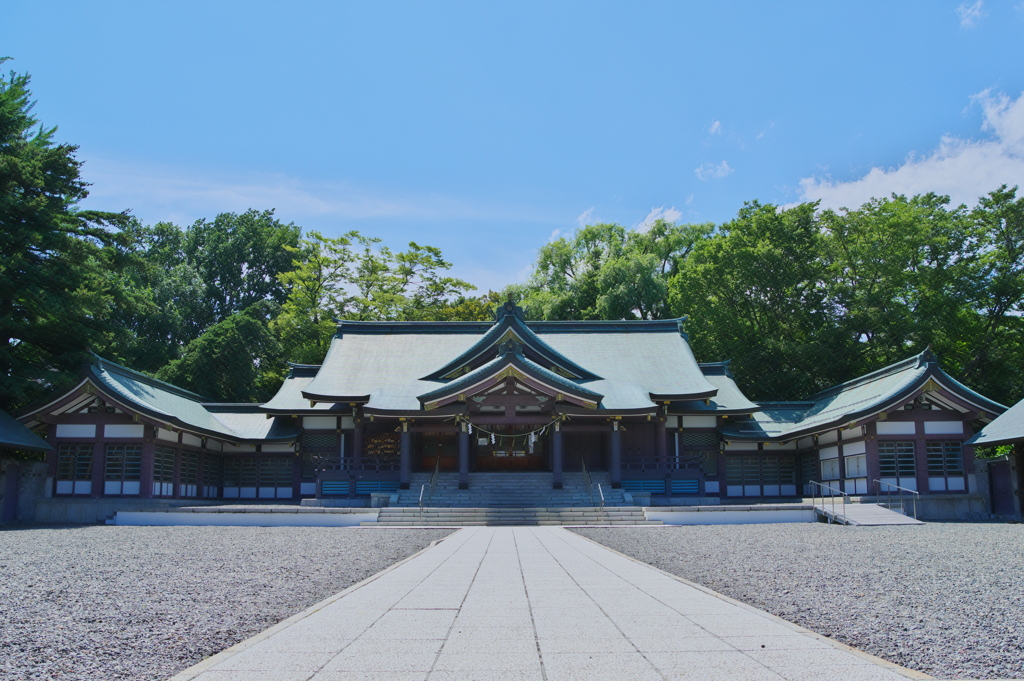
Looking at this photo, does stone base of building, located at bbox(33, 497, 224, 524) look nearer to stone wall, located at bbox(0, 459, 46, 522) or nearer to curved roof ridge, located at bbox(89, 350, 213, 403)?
stone wall, located at bbox(0, 459, 46, 522)

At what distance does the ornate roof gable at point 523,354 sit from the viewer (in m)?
31.1

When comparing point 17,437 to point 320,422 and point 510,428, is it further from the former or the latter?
point 510,428

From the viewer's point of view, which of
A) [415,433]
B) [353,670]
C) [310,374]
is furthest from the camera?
[310,374]

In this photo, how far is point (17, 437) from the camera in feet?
77.6

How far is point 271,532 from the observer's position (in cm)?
1878

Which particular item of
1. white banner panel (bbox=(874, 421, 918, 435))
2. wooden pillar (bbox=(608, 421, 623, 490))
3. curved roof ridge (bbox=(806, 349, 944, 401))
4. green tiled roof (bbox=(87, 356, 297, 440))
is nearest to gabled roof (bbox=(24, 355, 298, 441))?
green tiled roof (bbox=(87, 356, 297, 440))

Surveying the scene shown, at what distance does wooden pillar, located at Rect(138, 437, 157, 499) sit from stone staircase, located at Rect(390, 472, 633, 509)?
8.58 meters

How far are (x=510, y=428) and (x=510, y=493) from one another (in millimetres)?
4796

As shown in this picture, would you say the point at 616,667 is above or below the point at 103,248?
below

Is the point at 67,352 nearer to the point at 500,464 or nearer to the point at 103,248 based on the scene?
the point at 103,248

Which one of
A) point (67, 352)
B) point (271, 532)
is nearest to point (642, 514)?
point (271, 532)

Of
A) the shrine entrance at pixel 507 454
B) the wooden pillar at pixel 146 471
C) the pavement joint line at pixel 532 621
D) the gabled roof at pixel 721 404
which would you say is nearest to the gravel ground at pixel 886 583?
the pavement joint line at pixel 532 621

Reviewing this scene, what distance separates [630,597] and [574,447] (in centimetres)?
2403

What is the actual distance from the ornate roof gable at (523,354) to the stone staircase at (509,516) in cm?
891
